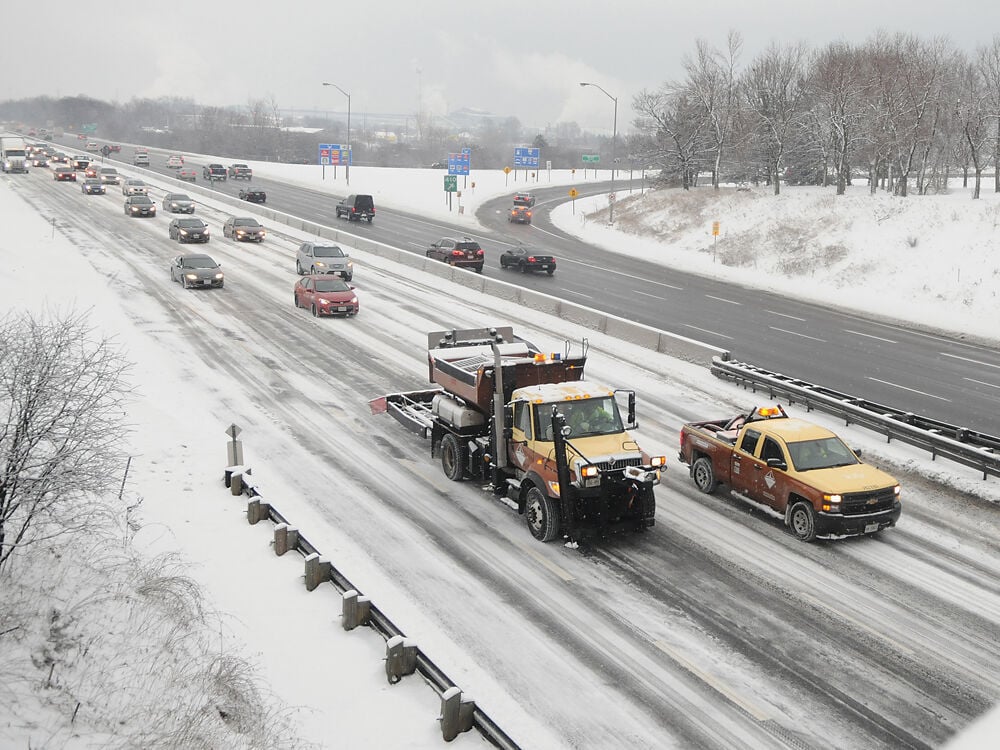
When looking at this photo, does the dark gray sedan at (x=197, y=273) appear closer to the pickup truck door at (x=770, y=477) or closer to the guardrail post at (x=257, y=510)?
the guardrail post at (x=257, y=510)

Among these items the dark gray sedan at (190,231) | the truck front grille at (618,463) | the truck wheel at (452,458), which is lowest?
the truck wheel at (452,458)

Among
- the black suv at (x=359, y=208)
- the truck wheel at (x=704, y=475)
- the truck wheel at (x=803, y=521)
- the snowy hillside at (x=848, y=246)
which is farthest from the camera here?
the black suv at (x=359, y=208)

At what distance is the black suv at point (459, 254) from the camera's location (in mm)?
44312

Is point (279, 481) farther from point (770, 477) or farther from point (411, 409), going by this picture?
point (770, 477)

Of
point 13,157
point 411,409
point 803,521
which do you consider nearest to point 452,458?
point 411,409

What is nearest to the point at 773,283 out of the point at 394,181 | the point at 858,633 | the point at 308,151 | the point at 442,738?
the point at 858,633

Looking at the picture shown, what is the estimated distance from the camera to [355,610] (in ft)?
36.7

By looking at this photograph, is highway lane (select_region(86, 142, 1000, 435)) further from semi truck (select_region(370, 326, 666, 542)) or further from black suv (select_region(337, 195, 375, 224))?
semi truck (select_region(370, 326, 666, 542))

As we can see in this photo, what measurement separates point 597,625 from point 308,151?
18289 cm

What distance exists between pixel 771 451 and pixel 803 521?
1.42 metres

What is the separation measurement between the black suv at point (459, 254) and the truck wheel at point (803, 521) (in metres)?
31.5

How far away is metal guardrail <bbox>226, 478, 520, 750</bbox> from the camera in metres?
8.88

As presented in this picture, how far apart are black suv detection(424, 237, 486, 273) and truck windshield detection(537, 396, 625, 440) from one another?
3044 centimetres

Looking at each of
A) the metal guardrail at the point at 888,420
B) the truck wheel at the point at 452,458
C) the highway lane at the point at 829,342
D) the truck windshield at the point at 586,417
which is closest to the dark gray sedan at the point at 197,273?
the highway lane at the point at 829,342
